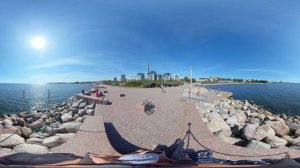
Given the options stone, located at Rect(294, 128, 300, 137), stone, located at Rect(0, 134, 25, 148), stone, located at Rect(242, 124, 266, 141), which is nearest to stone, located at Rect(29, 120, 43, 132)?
stone, located at Rect(0, 134, 25, 148)

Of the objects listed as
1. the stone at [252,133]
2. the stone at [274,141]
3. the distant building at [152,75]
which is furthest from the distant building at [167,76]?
the stone at [274,141]

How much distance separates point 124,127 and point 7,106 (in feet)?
41.2

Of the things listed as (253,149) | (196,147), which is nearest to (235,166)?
(196,147)

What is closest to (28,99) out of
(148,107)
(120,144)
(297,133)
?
(148,107)

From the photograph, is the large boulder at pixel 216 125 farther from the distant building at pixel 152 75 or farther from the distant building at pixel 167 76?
the distant building at pixel 152 75

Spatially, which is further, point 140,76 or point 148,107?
point 148,107

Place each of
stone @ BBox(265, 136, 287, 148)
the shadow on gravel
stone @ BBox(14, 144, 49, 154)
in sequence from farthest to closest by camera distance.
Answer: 1. stone @ BBox(265, 136, 287, 148)
2. the shadow on gravel
3. stone @ BBox(14, 144, 49, 154)

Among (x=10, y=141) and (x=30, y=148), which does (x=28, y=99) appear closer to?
(x=10, y=141)

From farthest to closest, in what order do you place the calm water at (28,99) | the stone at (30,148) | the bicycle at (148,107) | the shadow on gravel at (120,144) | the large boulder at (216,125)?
the calm water at (28,99)
the bicycle at (148,107)
the large boulder at (216,125)
the shadow on gravel at (120,144)
the stone at (30,148)

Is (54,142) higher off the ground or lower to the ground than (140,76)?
lower

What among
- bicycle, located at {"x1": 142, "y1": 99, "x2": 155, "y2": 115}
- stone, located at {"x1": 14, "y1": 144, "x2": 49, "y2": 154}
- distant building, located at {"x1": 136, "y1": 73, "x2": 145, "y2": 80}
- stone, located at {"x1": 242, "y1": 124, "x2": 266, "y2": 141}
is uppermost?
distant building, located at {"x1": 136, "y1": 73, "x2": 145, "y2": 80}

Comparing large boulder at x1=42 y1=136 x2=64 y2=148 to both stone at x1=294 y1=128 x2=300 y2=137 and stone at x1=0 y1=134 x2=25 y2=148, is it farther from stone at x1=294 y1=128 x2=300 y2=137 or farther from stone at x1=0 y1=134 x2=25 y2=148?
stone at x1=294 y1=128 x2=300 y2=137

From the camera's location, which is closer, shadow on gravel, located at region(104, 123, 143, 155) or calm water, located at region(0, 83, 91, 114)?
shadow on gravel, located at region(104, 123, 143, 155)

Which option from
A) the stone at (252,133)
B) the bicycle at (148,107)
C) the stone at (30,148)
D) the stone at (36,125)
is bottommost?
the stone at (36,125)
